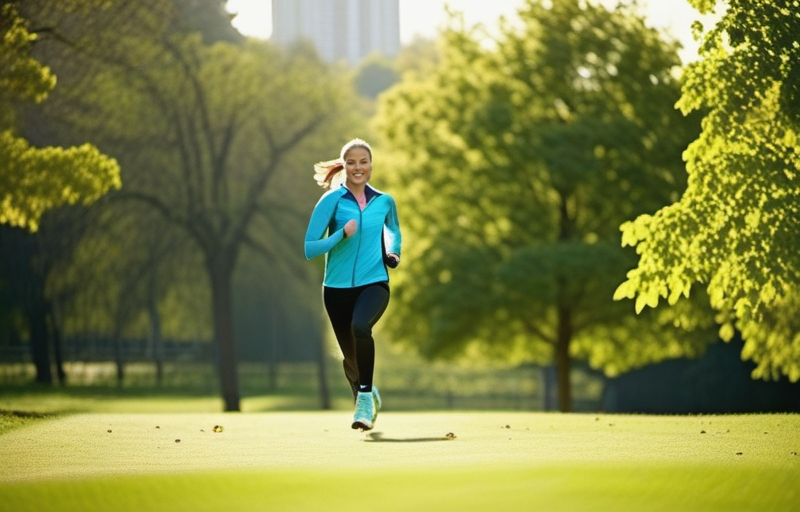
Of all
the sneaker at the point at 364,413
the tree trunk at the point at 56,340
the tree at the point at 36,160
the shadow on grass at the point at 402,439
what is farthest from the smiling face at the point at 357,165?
the tree trunk at the point at 56,340

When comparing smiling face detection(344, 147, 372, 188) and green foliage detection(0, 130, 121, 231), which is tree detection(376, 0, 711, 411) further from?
smiling face detection(344, 147, 372, 188)

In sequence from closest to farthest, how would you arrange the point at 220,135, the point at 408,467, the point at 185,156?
the point at 408,467 → the point at 185,156 → the point at 220,135

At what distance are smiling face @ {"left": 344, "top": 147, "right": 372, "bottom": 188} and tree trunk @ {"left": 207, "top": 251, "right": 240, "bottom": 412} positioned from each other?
2180 cm

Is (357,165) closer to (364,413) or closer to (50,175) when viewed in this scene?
(364,413)

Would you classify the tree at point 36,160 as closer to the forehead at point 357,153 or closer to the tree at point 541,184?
the forehead at point 357,153

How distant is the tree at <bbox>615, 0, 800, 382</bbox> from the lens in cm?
1378

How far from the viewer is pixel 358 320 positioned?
10641 millimetres

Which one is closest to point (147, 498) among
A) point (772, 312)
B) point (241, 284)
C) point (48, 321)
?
point (772, 312)

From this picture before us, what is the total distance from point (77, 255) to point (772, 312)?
17284 mm

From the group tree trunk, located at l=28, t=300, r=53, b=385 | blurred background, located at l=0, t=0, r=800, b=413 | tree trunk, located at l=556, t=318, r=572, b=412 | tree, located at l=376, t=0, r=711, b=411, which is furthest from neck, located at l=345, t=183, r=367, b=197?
tree trunk, located at l=28, t=300, r=53, b=385

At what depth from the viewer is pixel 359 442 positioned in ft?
32.6

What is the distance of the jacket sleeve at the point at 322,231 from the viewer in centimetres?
1059

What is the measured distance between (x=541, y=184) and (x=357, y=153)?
1889 cm

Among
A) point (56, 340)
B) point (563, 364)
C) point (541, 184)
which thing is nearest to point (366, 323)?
point (541, 184)
